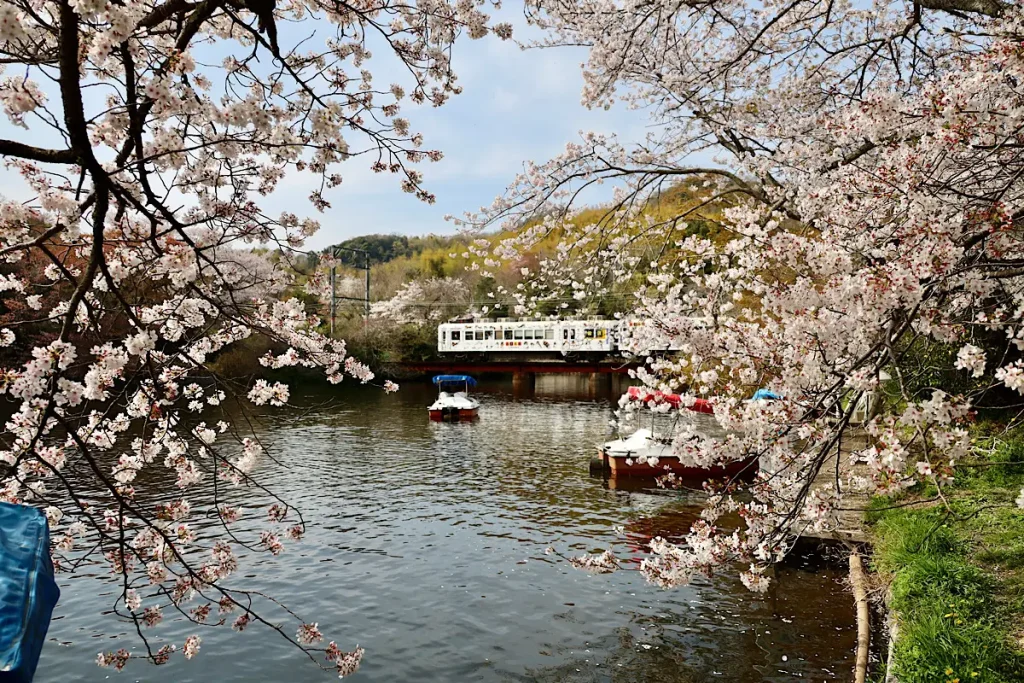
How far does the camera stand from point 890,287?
3379mm

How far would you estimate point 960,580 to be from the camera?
5594mm

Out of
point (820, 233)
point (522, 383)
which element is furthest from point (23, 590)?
point (522, 383)

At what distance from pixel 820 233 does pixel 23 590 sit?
562 centimetres

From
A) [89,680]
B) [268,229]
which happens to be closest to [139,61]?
[268,229]

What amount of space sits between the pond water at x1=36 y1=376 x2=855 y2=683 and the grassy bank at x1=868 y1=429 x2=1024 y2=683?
98 cm

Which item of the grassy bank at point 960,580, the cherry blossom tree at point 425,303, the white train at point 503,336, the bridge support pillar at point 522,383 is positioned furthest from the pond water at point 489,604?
the cherry blossom tree at point 425,303

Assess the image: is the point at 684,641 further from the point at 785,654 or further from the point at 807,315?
the point at 807,315

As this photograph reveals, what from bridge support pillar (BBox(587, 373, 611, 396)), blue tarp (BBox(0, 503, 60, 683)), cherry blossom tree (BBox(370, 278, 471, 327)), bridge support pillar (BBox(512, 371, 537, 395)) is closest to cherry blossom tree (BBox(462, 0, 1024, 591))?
blue tarp (BBox(0, 503, 60, 683))

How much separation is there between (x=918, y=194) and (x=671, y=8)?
3.13 m

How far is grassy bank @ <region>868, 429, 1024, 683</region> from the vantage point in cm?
436

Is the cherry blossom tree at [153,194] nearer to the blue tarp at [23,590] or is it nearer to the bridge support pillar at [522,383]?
the blue tarp at [23,590]

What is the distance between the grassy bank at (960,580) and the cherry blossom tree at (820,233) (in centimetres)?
65

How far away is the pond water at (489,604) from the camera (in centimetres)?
644

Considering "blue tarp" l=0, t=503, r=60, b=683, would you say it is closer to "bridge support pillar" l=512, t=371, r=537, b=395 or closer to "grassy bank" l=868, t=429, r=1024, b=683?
"grassy bank" l=868, t=429, r=1024, b=683
